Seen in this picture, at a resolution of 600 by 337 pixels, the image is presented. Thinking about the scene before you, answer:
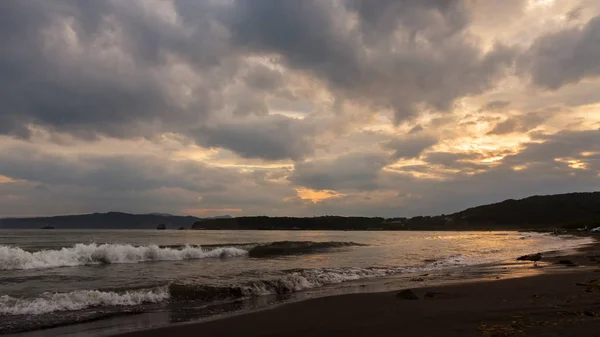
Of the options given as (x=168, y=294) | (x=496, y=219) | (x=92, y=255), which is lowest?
(x=168, y=294)

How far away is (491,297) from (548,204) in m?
167

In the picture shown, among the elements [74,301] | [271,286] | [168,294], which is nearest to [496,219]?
[271,286]

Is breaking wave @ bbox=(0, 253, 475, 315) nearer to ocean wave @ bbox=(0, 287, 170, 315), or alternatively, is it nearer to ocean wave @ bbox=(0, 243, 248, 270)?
ocean wave @ bbox=(0, 287, 170, 315)

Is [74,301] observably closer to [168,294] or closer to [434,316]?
[168,294]

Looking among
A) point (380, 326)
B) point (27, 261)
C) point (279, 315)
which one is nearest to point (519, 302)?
point (380, 326)

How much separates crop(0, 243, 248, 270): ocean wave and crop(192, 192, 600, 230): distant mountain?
101m

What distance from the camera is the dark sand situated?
24.3 ft

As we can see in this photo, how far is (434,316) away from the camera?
882 centimetres

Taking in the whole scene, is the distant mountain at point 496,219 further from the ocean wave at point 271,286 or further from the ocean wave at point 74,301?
the ocean wave at point 74,301

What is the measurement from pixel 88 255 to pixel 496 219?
16455 centimetres

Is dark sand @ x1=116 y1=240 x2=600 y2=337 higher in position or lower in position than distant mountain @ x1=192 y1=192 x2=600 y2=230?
lower

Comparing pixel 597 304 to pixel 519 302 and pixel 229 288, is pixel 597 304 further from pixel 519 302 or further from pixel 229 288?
pixel 229 288

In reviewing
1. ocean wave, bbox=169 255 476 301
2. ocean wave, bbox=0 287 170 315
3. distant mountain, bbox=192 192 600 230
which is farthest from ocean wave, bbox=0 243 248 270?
distant mountain, bbox=192 192 600 230

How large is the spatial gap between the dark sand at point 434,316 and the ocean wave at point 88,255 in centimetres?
1858
